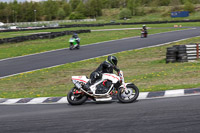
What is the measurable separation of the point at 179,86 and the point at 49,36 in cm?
2737

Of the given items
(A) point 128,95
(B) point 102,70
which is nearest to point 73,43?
(B) point 102,70

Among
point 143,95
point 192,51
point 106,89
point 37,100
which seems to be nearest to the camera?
point 106,89

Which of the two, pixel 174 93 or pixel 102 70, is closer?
pixel 102 70

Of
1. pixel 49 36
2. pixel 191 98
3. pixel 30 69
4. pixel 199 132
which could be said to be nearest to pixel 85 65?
pixel 30 69

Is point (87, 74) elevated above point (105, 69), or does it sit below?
below

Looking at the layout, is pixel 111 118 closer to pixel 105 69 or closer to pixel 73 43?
pixel 105 69

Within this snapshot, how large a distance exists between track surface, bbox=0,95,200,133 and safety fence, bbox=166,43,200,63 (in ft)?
25.9

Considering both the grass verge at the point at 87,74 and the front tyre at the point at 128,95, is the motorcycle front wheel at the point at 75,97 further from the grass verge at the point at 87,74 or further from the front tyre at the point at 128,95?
the grass verge at the point at 87,74

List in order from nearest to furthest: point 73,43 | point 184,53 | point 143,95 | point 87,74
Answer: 1. point 143,95
2. point 87,74
3. point 184,53
4. point 73,43

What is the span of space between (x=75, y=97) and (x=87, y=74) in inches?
252

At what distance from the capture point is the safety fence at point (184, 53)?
622 inches

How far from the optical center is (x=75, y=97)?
8.96 m

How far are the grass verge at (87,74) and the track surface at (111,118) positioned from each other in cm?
226

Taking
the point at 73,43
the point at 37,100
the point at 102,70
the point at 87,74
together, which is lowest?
the point at 87,74
